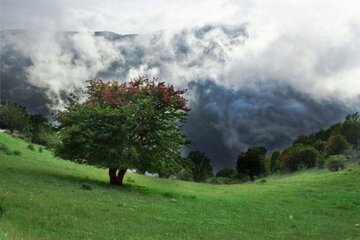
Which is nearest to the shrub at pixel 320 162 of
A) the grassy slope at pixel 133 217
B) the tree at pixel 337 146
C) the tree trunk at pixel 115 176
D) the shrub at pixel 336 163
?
the shrub at pixel 336 163

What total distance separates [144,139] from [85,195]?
1513cm

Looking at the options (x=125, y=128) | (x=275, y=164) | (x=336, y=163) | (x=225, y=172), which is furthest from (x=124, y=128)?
(x=225, y=172)

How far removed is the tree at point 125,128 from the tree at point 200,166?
3856 inches

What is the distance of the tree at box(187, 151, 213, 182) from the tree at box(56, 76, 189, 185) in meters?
97.9

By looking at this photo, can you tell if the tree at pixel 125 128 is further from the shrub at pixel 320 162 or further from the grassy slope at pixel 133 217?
the shrub at pixel 320 162

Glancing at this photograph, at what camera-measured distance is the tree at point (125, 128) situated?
4466 centimetres

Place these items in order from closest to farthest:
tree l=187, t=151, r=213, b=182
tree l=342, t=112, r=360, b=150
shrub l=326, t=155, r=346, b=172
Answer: shrub l=326, t=155, r=346, b=172 < tree l=187, t=151, r=213, b=182 < tree l=342, t=112, r=360, b=150

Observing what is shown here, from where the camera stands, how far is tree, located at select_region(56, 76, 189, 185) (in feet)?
147

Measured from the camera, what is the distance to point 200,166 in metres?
152

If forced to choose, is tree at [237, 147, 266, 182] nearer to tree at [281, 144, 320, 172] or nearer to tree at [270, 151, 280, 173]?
tree at [281, 144, 320, 172]

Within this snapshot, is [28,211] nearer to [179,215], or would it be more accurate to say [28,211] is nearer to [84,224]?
[84,224]

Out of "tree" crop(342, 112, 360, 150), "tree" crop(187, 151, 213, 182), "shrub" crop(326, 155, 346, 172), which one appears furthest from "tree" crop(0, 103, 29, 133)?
"tree" crop(342, 112, 360, 150)

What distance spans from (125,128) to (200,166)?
109 m

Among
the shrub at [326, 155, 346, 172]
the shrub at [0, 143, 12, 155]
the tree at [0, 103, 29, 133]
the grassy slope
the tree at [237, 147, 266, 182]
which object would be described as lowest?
the grassy slope
